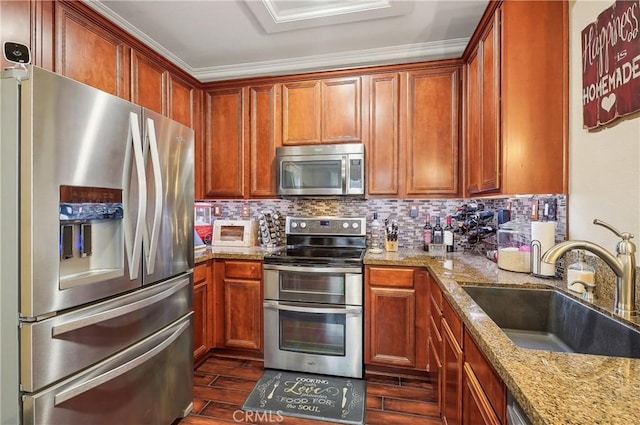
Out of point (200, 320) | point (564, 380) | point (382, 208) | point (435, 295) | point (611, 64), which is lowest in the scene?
point (200, 320)

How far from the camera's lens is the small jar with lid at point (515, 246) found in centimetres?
177

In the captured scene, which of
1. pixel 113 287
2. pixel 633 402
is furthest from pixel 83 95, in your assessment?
pixel 633 402

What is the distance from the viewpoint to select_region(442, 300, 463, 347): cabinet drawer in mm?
1326

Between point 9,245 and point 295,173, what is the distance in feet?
6.13

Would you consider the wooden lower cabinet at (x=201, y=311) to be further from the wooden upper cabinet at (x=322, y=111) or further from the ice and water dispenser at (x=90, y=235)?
the wooden upper cabinet at (x=322, y=111)

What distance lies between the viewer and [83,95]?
1.25 meters

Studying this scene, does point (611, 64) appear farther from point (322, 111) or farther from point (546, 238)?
point (322, 111)

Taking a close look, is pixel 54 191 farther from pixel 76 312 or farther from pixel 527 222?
pixel 527 222

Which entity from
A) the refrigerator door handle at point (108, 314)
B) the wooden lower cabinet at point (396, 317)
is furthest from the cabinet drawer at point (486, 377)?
the refrigerator door handle at point (108, 314)

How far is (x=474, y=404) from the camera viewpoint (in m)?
1.11

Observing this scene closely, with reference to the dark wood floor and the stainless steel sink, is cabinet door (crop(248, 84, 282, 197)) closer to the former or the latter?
the dark wood floor

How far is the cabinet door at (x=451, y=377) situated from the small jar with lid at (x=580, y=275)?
541 millimetres

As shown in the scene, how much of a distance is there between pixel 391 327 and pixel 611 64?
73.8 inches

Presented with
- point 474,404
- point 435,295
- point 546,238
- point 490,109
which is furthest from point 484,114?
point 474,404
